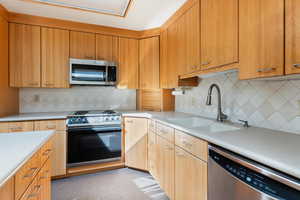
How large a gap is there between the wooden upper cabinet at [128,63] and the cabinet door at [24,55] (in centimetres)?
127

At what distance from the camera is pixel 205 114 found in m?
2.10

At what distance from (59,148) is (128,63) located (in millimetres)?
1764

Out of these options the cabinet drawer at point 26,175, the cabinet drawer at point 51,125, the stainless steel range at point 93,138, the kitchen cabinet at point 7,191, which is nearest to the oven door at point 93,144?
the stainless steel range at point 93,138

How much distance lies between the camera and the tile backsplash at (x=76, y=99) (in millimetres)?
2660

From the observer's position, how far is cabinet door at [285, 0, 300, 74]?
0.88m

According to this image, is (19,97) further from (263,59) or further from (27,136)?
(263,59)

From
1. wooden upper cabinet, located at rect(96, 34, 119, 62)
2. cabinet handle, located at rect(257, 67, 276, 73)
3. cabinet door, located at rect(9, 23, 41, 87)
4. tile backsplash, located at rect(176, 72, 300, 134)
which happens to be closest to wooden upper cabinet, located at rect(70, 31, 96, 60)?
wooden upper cabinet, located at rect(96, 34, 119, 62)

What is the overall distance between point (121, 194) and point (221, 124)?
145cm

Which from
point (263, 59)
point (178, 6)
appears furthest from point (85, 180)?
point (178, 6)

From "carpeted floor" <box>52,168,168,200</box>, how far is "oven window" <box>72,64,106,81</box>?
5.02 ft

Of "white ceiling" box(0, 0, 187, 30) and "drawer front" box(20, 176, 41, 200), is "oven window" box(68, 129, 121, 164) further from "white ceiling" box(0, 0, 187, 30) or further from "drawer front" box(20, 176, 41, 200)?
"white ceiling" box(0, 0, 187, 30)

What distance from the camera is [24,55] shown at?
2357 millimetres

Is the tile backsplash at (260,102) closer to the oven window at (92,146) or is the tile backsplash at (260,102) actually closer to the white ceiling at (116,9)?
the white ceiling at (116,9)

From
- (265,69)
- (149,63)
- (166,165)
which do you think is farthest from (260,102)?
(149,63)
